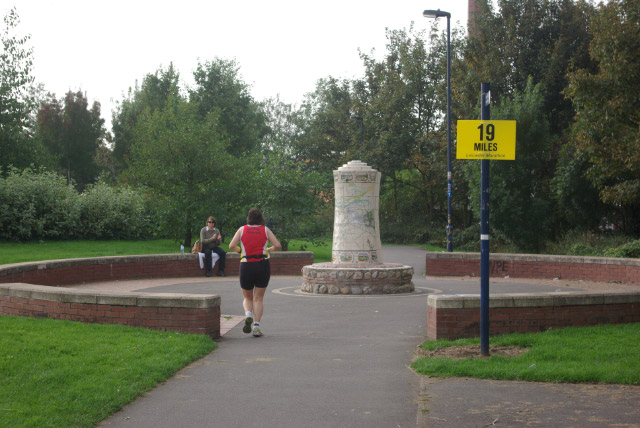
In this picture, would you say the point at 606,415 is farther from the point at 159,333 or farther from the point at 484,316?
the point at 159,333

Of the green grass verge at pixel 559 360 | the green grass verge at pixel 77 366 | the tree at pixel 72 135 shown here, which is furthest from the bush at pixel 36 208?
the tree at pixel 72 135

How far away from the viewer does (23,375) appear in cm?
639

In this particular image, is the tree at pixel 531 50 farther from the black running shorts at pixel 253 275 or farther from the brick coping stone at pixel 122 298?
the brick coping stone at pixel 122 298

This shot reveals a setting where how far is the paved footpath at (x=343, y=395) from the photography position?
5.41m

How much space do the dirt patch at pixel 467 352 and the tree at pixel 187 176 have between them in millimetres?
18997

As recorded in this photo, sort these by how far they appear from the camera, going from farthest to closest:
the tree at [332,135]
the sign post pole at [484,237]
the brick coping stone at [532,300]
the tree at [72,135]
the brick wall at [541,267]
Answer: the tree at [72,135] < the tree at [332,135] < the brick wall at [541,267] < the brick coping stone at [532,300] < the sign post pole at [484,237]

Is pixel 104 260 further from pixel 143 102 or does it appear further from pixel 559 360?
pixel 143 102

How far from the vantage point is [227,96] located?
62.4 metres

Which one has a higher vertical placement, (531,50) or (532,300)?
(531,50)

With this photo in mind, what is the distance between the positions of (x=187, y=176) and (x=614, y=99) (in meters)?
15.5

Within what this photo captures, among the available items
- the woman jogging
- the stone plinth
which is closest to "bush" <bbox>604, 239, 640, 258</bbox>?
the stone plinth

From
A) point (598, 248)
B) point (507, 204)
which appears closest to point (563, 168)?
point (507, 204)

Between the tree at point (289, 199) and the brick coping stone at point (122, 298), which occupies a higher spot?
the tree at point (289, 199)

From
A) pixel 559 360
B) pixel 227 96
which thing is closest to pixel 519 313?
pixel 559 360
